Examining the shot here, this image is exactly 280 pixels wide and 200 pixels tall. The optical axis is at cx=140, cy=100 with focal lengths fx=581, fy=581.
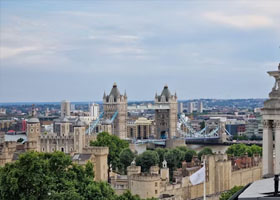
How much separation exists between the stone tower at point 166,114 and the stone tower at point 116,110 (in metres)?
14.7

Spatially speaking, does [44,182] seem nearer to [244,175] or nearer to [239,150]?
[244,175]

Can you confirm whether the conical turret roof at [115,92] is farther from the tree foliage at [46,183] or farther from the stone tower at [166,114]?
the tree foliage at [46,183]

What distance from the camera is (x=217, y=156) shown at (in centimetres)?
6581

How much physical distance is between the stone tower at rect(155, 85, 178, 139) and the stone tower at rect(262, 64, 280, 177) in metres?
143

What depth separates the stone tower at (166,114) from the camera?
6639 inches

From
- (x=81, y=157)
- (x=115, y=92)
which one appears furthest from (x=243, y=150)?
(x=115, y=92)

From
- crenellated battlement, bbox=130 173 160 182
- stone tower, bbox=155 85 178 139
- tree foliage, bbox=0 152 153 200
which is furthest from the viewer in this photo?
stone tower, bbox=155 85 178 139

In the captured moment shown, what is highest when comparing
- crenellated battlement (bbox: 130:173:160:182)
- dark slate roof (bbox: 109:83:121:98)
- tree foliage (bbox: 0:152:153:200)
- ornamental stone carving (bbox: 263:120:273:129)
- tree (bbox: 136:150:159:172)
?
dark slate roof (bbox: 109:83:121:98)

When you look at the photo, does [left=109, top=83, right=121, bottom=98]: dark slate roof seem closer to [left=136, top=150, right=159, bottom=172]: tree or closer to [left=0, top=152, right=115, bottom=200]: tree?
[left=136, top=150, right=159, bottom=172]: tree

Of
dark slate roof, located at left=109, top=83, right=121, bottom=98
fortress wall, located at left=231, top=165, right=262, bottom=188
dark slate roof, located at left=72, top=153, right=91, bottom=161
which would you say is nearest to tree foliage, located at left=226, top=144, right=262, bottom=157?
fortress wall, located at left=231, top=165, right=262, bottom=188

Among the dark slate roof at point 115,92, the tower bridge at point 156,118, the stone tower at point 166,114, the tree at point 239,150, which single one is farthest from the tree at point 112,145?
the stone tower at point 166,114

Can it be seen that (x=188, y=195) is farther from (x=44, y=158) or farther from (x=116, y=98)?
(x=116, y=98)

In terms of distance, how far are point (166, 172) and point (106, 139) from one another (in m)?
26.1

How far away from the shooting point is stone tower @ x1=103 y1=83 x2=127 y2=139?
6078 inches
